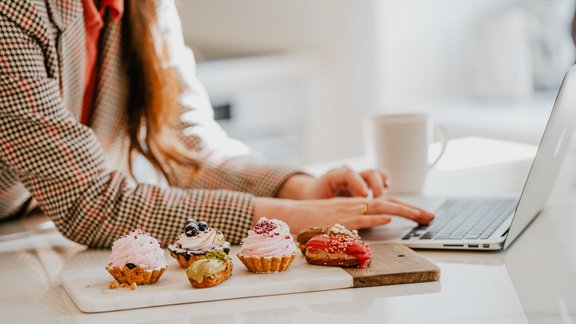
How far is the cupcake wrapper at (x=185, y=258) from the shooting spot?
0.97 m

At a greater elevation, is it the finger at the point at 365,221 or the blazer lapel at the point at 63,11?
the blazer lapel at the point at 63,11

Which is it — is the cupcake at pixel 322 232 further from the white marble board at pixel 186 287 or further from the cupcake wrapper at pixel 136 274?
the cupcake wrapper at pixel 136 274

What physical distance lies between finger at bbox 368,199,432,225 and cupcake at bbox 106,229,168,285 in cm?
34

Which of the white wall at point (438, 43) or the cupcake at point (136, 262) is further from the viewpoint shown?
the white wall at point (438, 43)

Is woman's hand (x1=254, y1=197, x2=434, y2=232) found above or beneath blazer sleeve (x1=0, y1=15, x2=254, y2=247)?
beneath

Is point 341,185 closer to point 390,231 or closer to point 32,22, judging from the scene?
point 390,231

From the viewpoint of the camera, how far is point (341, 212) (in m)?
1.18

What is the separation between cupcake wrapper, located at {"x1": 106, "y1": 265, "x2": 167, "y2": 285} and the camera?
92 centimetres

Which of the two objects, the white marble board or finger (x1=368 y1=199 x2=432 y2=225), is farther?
finger (x1=368 y1=199 x2=432 y2=225)

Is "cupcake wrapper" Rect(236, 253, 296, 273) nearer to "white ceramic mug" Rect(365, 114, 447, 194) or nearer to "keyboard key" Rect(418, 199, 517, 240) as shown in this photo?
"keyboard key" Rect(418, 199, 517, 240)

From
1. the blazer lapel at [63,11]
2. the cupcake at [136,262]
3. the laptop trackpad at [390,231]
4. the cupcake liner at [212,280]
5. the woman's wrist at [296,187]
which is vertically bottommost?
the woman's wrist at [296,187]

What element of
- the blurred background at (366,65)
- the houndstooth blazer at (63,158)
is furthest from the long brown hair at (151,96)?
the blurred background at (366,65)

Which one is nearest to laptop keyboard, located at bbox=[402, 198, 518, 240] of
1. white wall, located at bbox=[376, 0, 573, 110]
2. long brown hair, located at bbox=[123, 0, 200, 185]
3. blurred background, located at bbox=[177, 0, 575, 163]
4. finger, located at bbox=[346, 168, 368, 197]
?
finger, located at bbox=[346, 168, 368, 197]

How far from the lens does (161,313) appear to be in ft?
2.88
